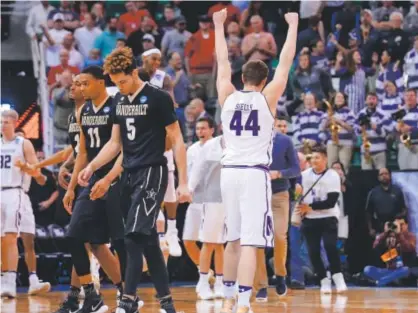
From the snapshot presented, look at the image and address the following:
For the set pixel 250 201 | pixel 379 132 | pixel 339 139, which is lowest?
pixel 250 201

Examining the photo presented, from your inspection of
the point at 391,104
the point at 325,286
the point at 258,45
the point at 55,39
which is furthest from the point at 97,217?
the point at 55,39

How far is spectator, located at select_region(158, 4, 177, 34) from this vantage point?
76.8 ft

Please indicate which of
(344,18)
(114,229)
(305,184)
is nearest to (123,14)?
(344,18)

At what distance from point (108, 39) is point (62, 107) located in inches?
87.4

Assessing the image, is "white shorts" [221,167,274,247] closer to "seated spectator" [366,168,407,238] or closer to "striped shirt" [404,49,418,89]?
"seated spectator" [366,168,407,238]

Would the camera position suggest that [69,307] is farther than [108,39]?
No

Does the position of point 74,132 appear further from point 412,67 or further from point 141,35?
point 141,35

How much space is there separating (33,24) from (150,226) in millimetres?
14713

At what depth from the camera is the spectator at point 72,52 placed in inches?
872

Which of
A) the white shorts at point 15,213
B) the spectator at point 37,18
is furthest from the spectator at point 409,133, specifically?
the spectator at point 37,18

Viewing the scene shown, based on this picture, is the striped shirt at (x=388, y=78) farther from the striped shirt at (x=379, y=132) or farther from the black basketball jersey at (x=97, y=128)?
the black basketball jersey at (x=97, y=128)

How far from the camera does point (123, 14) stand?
24.0 m

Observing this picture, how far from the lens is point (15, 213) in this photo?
14.6 m

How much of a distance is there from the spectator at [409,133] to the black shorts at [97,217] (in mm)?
9283
